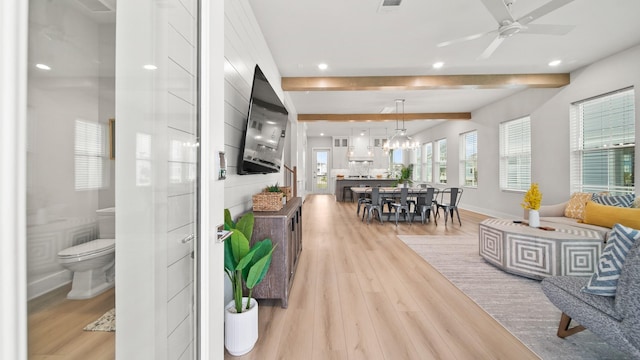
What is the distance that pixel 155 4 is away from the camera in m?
0.87

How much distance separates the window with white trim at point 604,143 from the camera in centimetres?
378

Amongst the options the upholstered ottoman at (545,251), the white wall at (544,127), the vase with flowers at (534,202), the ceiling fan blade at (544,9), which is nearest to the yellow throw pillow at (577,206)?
the white wall at (544,127)

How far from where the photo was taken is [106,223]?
0.68 metres

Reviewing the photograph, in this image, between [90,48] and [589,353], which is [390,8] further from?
[589,353]

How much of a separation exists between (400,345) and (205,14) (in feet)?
7.04

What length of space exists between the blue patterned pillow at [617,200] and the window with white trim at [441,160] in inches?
212

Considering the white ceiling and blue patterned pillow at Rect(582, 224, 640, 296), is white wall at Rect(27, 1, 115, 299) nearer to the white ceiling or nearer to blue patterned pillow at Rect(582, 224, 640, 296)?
blue patterned pillow at Rect(582, 224, 640, 296)

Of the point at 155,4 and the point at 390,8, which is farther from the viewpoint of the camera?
the point at 390,8

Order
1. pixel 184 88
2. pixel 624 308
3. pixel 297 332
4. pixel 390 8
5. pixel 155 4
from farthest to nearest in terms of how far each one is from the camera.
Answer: pixel 390 8 < pixel 297 332 < pixel 624 308 < pixel 184 88 < pixel 155 4

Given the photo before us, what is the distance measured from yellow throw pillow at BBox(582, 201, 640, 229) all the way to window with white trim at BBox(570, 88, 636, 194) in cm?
92

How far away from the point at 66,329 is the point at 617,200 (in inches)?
213

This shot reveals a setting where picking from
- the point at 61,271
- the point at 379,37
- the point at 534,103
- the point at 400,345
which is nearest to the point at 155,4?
the point at 61,271

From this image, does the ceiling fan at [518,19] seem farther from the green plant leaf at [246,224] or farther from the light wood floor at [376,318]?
the green plant leaf at [246,224]

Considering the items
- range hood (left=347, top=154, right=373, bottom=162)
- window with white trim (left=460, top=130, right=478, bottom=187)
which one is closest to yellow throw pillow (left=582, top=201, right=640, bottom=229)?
window with white trim (left=460, top=130, right=478, bottom=187)
